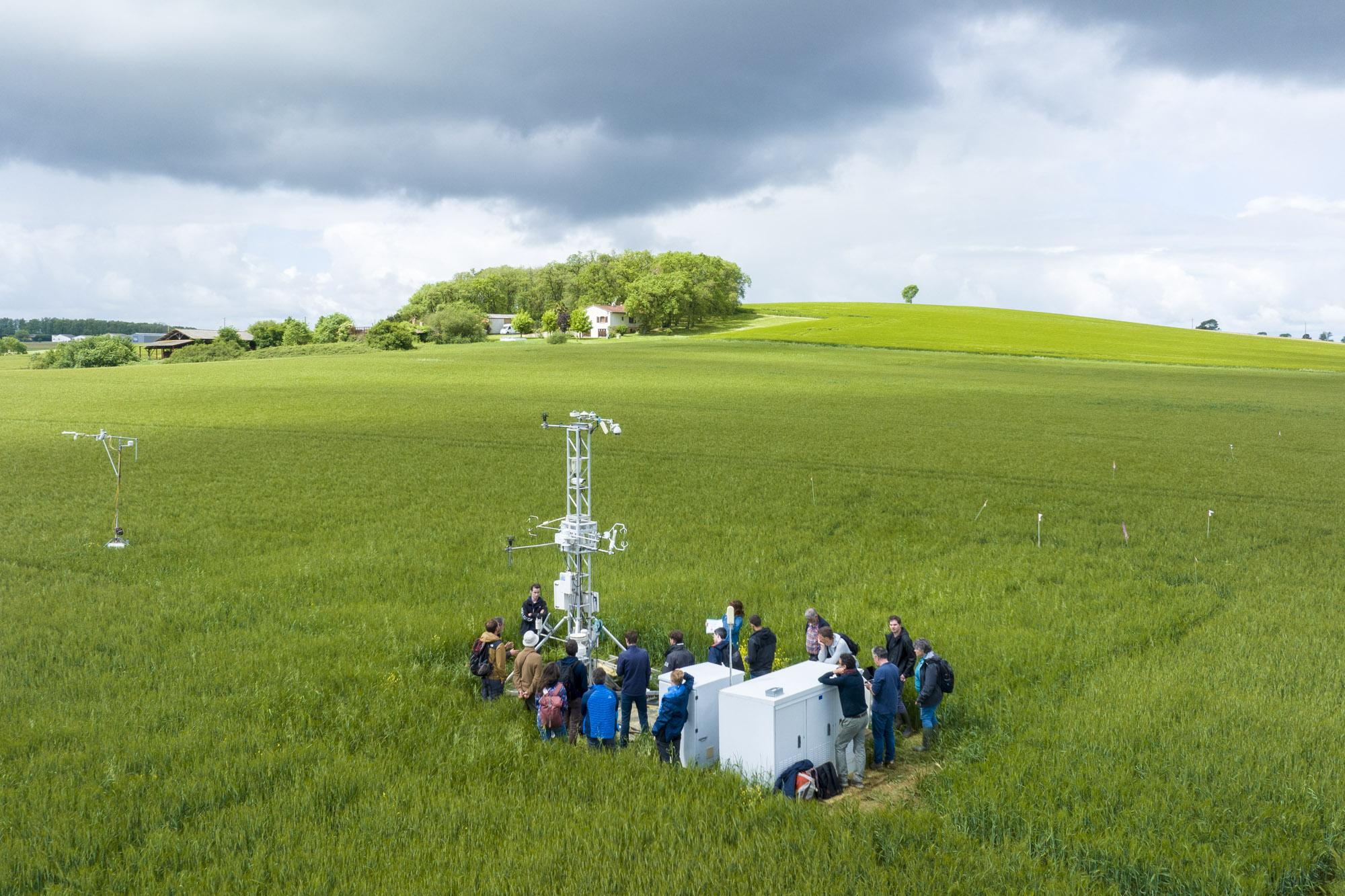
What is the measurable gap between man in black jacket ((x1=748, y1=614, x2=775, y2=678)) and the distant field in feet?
360

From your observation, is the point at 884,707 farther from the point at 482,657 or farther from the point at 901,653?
the point at 482,657

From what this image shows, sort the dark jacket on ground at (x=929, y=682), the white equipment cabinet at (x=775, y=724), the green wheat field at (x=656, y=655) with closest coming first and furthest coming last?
the green wheat field at (x=656, y=655), the white equipment cabinet at (x=775, y=724), the dark jacket on ground at (x=929, y=682)

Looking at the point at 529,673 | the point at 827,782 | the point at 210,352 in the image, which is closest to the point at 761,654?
the point at 827,782

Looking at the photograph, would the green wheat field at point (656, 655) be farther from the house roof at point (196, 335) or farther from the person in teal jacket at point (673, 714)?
the house roof at point (196, 335)

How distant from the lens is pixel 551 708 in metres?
12.0

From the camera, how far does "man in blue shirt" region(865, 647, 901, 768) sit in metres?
11.7

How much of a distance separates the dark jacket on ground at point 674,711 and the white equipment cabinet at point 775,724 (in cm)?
53

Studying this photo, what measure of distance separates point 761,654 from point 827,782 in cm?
254

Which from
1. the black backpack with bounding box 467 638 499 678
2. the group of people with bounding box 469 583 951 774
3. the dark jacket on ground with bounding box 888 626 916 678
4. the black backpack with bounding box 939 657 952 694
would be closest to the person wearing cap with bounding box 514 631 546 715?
the group of people with bounding box 469 583 951 774

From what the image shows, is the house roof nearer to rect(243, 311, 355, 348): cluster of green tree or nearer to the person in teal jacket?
rect(243, 311, 355, 348): cluster of green tree

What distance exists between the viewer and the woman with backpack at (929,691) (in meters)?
12.2

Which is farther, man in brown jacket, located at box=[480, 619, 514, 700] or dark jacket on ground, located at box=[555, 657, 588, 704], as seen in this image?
man in brown jacket, located at box=[480, 619, 514, 700]

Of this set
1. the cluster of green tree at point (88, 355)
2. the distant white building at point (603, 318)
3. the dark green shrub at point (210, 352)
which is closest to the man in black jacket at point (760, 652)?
the dark green shrub at point (210, 352)

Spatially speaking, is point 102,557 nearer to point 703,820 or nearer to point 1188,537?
point 703,820
